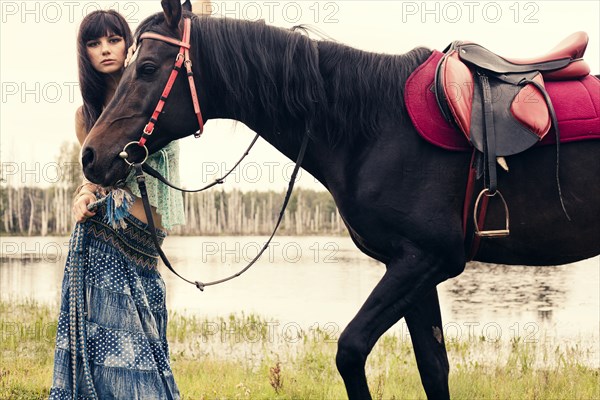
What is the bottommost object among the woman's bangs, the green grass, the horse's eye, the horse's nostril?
the green grass

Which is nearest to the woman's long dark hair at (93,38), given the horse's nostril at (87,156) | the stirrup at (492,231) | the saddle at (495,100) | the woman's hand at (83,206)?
the woman's hand at (83,206)

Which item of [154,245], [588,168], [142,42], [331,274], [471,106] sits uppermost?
[142,42]

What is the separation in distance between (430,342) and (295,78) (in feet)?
5.19

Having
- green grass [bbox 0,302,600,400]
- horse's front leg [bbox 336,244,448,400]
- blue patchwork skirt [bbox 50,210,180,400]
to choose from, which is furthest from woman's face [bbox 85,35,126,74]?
green grass [bbox 0,302,600,400]

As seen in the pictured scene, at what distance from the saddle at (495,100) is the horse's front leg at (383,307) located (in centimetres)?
39

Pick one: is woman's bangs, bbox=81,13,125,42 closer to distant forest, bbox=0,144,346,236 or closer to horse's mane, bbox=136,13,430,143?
horse's mane, bbox=136,13,430,143

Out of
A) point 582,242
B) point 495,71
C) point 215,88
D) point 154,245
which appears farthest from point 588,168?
point 154,245

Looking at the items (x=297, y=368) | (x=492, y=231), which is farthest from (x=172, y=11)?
(x=297, y=368)

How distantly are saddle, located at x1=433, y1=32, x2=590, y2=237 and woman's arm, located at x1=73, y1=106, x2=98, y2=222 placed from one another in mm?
1867

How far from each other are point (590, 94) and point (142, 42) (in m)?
2.31

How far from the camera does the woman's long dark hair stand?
3.79 metres

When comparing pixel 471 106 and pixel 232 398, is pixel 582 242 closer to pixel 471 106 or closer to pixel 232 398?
pixel 471 106

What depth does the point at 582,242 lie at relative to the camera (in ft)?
12.1

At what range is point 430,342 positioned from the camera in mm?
3846
